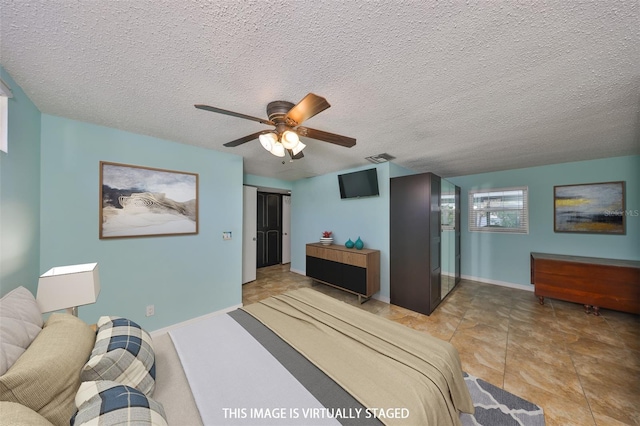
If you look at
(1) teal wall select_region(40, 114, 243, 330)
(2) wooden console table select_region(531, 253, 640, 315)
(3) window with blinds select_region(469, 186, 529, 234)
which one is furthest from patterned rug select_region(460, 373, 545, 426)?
(3) window with blinds select_region(469, 186, 529, 234)

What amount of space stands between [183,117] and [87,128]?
1.05 m

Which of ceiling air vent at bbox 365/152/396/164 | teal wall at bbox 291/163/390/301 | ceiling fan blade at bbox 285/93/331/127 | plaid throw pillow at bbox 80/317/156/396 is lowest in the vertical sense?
plaid throw pillow at bbox 80/317/156/396

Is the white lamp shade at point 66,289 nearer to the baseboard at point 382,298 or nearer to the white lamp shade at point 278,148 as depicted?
the white lamp shade at point 278,148

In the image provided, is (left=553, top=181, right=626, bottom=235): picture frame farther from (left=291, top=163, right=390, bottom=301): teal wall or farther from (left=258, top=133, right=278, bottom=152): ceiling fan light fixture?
(left=258, top=133, right=278, bottom=152): ceiling fan light fixture

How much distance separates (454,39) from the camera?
43.1 inches

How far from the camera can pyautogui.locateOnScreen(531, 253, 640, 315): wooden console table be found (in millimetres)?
2734

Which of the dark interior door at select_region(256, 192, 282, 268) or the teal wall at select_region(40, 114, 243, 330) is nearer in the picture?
the teal wall at select_region(40, 114, 243, 330)

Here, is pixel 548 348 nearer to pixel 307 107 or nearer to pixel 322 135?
pixel 322 135

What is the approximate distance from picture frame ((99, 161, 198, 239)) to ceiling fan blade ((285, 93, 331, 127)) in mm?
1868

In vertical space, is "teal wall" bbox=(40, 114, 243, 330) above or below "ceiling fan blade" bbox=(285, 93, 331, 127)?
below

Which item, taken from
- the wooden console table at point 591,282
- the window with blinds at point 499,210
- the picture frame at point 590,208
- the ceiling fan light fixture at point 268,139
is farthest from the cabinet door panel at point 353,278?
the picture frame at point 590,208

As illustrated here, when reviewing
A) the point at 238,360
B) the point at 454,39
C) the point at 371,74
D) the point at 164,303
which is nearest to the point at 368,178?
the point at 371,74

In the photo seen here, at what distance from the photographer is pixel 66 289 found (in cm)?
139

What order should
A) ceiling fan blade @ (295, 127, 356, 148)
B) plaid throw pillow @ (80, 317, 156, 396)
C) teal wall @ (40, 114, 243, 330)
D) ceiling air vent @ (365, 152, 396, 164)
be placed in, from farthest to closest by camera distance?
Result: ceiling air vent @ (365, 152, 396, 164) < teal wall @ (40, 114, 243, 330) < ceiling fan blade @ (295, 127, 356, 148) < plaid throw pillow @ (80, 317, 156, 396)
